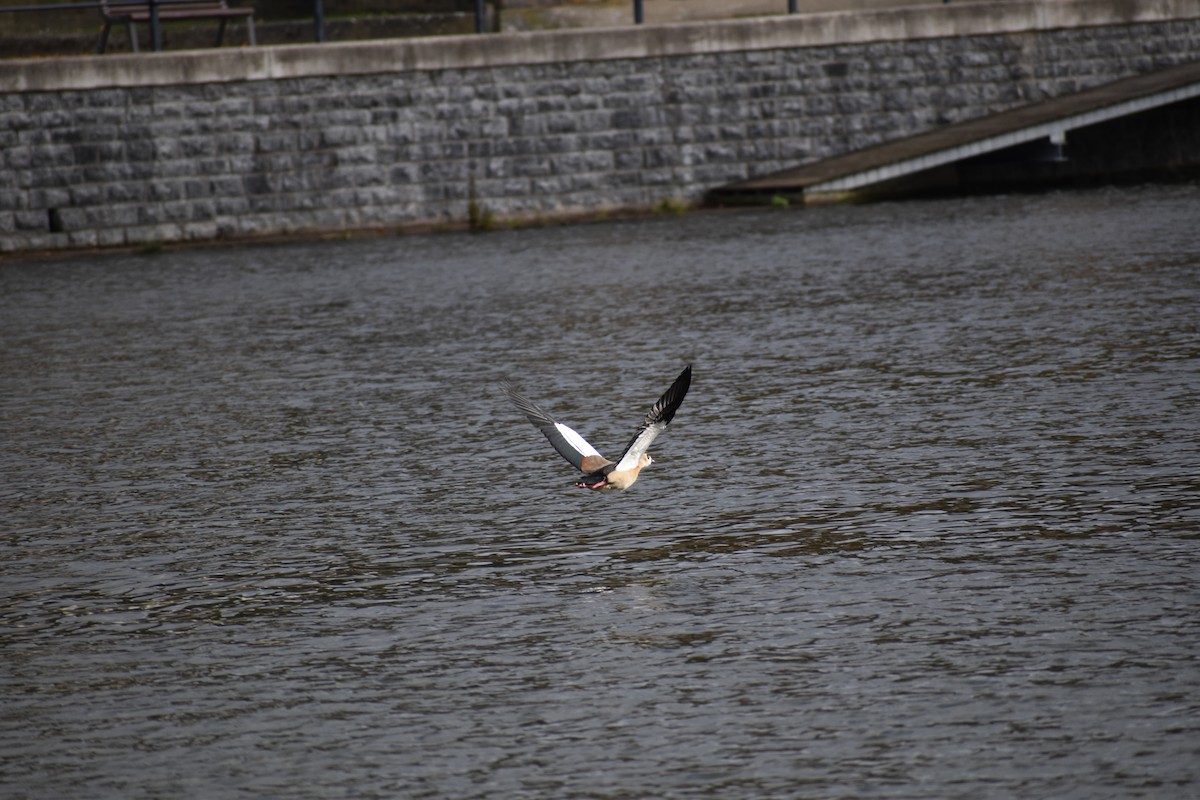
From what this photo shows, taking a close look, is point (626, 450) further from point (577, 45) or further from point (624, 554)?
point (577, 45)

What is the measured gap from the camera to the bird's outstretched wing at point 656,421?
6605mm

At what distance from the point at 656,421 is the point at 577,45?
56.6 ft

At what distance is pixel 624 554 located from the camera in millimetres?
6949

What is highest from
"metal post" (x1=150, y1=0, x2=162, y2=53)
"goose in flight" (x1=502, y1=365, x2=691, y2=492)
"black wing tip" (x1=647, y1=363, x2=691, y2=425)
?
"metal post" (x1=150, y1=0, x2=162, y2=53)

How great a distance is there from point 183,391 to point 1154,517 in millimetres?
6442

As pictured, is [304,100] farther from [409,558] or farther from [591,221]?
[409,558]

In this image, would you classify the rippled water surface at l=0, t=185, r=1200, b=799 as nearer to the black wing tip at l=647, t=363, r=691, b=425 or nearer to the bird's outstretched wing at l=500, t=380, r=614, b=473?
the bird's outstretched wing at l=500, t=380, r=614, b=473

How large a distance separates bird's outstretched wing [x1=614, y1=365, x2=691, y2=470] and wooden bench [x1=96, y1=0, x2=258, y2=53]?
52.9 feet

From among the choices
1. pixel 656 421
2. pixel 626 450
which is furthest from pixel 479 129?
pixel 626 450

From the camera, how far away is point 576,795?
446 cm

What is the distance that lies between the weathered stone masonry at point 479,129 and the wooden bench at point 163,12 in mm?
804

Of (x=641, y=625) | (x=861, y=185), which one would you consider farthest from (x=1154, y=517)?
(x=861, y=185)

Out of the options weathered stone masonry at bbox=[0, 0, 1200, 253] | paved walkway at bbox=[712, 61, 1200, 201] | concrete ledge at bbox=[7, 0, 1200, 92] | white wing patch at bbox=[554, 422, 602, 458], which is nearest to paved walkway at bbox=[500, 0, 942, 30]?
concrete ledge at bbox=[7, 0, 1200, 92]

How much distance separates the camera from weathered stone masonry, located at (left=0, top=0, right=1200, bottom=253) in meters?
21.6
